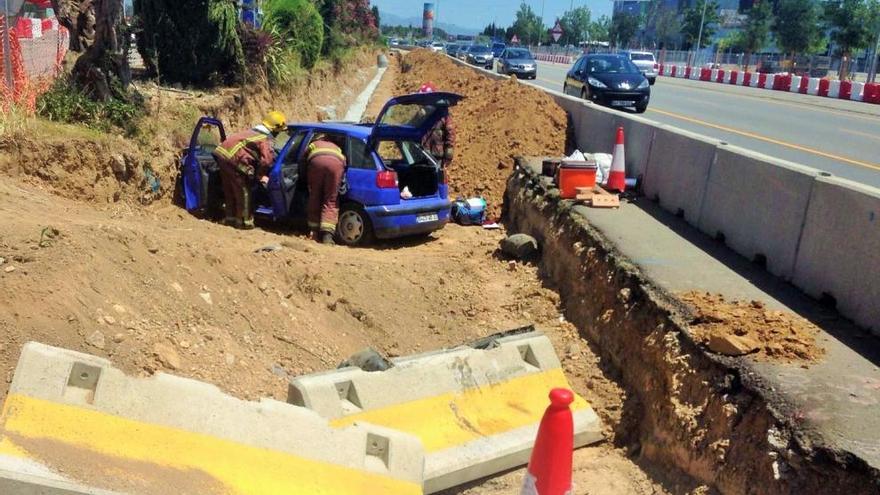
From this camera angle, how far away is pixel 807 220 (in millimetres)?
6715

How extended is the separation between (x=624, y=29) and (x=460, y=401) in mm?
100584

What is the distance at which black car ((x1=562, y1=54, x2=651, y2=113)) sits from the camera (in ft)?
70.8

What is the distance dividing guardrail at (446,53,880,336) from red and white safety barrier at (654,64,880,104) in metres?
25.6

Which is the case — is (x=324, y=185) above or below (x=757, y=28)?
below

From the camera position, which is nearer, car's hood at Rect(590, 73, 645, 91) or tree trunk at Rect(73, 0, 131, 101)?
tree trunk at Rect(73, 0, 131, 101)

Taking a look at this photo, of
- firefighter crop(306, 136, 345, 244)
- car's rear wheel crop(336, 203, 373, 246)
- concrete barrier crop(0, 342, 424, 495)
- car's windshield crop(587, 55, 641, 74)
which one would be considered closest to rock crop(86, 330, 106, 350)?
concrete barrier crop(0, 342, 424, 495)

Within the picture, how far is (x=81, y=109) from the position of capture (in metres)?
10.6

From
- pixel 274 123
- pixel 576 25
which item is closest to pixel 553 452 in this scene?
pixel 274 123

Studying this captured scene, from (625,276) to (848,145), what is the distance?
461 inches

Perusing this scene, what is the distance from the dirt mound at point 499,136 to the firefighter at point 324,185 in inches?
161

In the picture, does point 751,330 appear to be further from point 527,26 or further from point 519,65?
point 527,26

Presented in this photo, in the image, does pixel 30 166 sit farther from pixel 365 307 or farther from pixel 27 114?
pixel 365 307

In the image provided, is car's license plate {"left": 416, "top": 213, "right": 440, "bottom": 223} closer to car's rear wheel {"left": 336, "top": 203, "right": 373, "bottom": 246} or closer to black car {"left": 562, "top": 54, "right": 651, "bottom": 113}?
car's rear wheel {"left": 336, "top": 203, "right": 373, "bottom": 246}

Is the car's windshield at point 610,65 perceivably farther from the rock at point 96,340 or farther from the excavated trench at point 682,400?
the rock at point 96,340
